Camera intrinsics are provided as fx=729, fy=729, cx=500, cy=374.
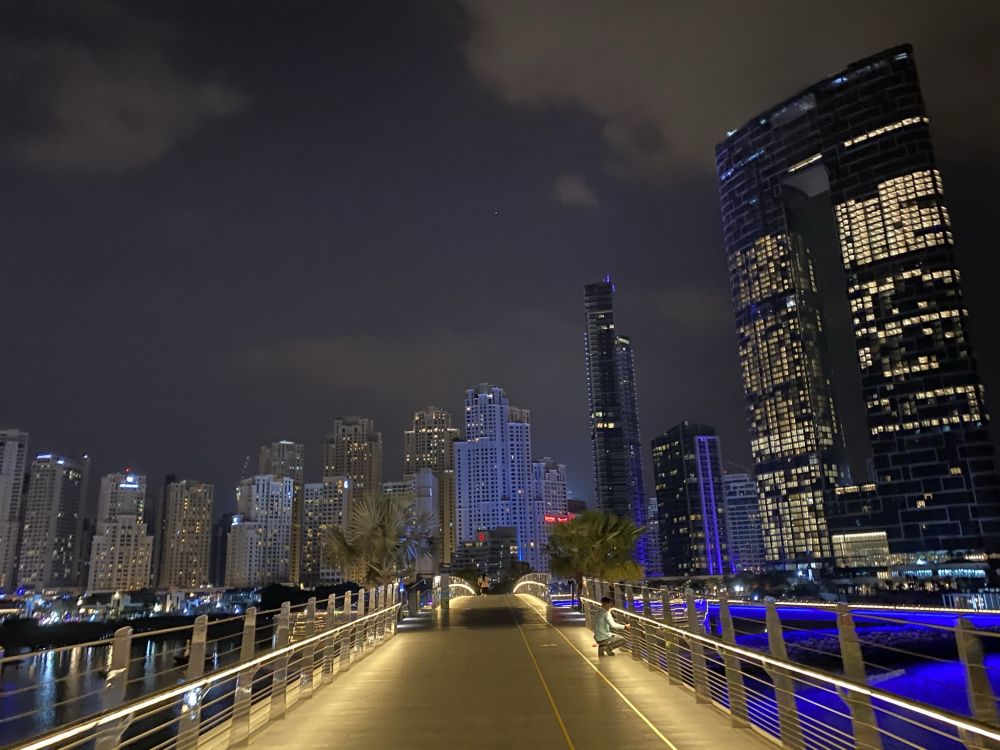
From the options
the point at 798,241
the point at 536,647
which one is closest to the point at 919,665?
the point at 536,647

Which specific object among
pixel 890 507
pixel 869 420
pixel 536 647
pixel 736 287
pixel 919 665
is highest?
pixel 736 287

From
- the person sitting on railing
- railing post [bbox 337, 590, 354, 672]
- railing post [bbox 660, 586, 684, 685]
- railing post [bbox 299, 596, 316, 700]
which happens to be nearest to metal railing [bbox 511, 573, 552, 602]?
the person sitting on railing

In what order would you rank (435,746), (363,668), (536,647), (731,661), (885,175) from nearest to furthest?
1. (435,746)
2. (731,661)
3. (363,668)
4. (536,647)
5. (885,175)

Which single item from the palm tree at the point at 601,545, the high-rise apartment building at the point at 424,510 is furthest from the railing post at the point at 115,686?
the palm tree at the point at 601,545

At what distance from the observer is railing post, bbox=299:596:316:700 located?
9.95m

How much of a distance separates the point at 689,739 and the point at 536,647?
8.56 metres

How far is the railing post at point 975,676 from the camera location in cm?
391

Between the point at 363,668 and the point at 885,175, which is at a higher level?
the point at 885,175

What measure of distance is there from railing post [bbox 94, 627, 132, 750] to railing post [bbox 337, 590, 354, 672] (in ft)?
25.9

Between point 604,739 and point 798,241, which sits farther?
point 798,241

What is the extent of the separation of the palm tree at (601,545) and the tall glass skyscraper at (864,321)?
348ft

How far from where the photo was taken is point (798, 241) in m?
180

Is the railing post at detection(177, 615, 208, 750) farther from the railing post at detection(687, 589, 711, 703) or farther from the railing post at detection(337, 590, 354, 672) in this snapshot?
the railing post at detection(337, 590, 354, 672)

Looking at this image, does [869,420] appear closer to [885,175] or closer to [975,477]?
[975,477]
